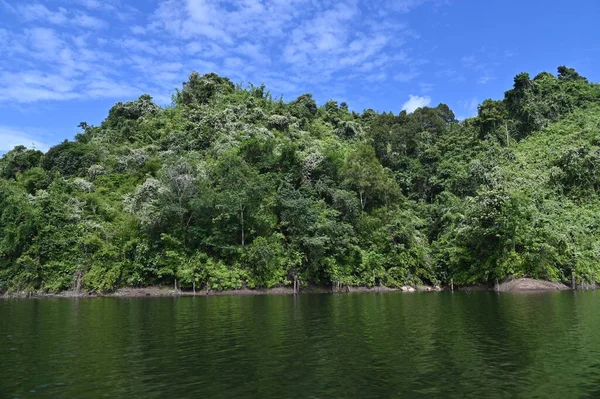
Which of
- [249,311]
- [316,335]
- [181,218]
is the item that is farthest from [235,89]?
[316,335]

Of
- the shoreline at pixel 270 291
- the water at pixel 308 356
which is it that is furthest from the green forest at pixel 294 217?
the water at pixel 308 356

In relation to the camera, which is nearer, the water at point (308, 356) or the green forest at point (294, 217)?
the water at point (308, 356)

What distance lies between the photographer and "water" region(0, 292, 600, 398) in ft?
40.2

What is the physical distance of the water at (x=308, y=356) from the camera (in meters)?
12.3

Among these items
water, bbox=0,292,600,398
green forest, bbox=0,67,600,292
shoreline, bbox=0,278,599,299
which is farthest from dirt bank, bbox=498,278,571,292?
water, bbox=0,292,600,398

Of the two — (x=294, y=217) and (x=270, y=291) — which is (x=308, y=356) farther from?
(x=294, y=217)

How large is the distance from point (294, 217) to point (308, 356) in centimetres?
3964

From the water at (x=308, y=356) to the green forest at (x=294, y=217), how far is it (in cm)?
2584

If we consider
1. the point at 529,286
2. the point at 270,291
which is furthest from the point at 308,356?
the point at 529,286

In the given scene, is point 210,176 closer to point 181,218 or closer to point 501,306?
point 181,218

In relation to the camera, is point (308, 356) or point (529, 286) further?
point (529, 286)

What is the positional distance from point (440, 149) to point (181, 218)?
55.9 metres

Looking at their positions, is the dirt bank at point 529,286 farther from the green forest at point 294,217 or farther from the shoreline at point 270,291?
the green forest at point 294,217

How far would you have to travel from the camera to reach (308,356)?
16359 mm
